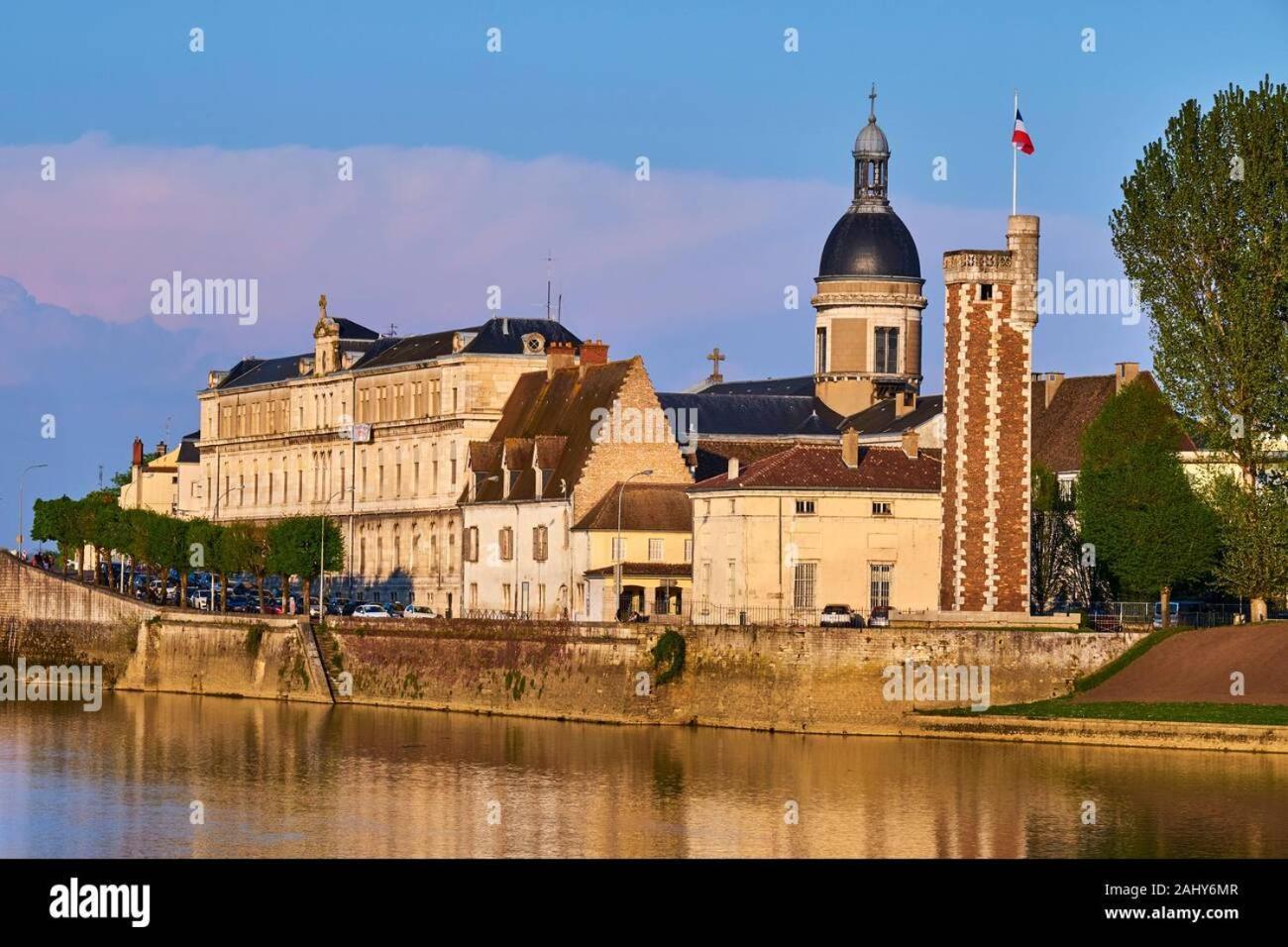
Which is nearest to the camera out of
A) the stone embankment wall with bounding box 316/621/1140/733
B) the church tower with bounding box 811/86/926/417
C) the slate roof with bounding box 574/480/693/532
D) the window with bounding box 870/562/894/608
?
the stone embankment wall with bounding box 316/621/1140/733

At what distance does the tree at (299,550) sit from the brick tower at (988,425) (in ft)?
128

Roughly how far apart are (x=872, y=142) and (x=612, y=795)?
235 feet

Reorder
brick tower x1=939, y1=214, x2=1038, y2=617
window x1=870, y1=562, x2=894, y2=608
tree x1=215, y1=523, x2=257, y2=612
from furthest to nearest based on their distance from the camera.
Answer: tree x1=215, y1=523, x2=257, y2=612
window x1=870, y1=562, x2=894, y2=608
brick tower x1=939, y1=214, x2=1038, y2=617

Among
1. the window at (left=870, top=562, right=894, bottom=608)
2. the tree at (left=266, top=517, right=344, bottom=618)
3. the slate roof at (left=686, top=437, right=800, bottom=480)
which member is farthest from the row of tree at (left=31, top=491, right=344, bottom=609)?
the window at (left=870, top=562, right=894, bottom=608)

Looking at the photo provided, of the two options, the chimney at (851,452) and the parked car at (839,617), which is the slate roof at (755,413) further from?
the parked car at (839,617)

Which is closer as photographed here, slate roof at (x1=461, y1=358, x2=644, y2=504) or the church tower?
slate roof at (x1=461, y1=358, x2=644, y2=504)

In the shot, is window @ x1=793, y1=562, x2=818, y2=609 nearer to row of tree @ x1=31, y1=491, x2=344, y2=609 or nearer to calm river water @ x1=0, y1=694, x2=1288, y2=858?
calm river water @ x1=0, y1=694, x2=1288, y2=858

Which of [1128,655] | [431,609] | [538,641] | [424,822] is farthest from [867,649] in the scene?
[431,609]

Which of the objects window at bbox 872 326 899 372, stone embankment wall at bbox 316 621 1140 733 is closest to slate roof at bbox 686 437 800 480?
stone embankment wall at bbox 316 621 1140 733

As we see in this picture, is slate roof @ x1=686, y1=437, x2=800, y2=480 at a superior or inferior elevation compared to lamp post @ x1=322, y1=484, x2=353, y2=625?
superior

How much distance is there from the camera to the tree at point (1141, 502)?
315ft

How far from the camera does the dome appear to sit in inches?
5492

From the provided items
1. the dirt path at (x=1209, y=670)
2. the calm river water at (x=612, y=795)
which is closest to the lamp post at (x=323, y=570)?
the calm river water at (x=612, y=795)

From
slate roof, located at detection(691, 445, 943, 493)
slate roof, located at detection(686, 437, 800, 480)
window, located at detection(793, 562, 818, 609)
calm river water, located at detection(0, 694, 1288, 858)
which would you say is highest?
slate roof, located at detection(686, 437, 800, 480)
